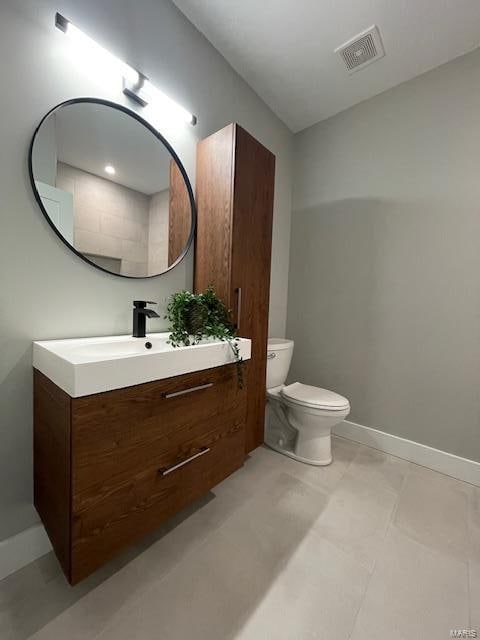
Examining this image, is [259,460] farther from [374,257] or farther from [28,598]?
[374,257]

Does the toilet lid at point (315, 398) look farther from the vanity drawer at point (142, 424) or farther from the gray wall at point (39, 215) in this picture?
the gray wall at point (39, 215)

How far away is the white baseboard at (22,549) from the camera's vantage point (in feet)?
3.31

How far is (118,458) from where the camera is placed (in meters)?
0.85

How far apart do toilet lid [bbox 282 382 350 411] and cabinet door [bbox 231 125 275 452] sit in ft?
0.67

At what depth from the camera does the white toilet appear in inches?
64.9

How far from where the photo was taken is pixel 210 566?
1059mm

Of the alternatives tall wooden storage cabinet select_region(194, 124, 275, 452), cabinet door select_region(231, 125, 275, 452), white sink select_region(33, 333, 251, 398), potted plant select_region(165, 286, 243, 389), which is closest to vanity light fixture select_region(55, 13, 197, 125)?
tall wooden storage cabinet select_region(194, 124, 275, 452)

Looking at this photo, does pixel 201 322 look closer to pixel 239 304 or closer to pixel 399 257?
pixel 239 304

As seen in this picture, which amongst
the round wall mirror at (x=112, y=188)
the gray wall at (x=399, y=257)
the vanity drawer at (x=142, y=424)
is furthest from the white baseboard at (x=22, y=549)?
the gray wall at (x=399, y=257)

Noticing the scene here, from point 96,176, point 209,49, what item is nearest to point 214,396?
point 96,176

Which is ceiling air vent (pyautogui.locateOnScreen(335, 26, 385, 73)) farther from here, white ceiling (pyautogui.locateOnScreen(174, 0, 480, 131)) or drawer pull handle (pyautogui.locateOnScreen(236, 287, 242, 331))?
drawer pull handle (pyautogui.locateOnScreen(236, 287, 242, 331))

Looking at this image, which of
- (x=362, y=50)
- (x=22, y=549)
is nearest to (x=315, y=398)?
(x=22, y=549)

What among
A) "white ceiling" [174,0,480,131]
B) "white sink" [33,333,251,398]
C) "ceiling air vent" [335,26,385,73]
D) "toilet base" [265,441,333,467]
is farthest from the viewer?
"toilet base" [265,441,333,467]

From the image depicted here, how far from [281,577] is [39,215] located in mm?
1682
